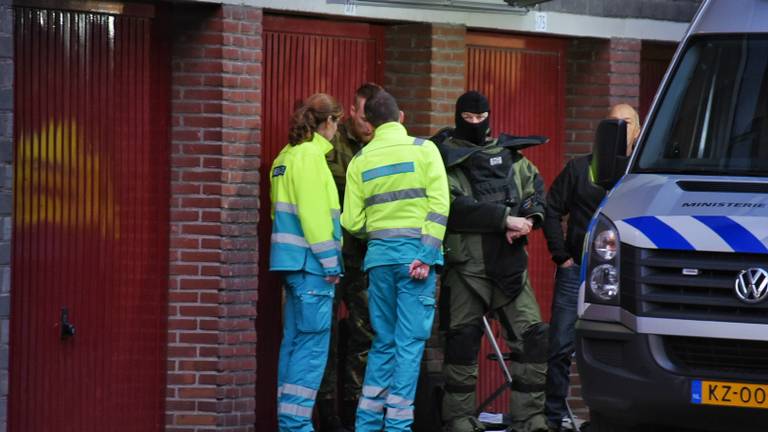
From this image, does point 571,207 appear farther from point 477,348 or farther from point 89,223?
point 89,223

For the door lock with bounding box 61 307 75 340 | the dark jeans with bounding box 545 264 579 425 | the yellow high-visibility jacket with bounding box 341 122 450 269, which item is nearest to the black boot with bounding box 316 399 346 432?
the yellow high-visibility jacket with bounding box 341 122 450 269

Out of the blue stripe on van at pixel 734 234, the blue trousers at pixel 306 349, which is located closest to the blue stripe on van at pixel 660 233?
the blue stripe on van at pixel 734 234

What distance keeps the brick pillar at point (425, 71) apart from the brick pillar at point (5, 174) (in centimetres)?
337

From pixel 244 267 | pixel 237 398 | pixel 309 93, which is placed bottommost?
pixel 237 398

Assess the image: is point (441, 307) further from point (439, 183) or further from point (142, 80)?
point (142, 80)

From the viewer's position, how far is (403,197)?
1210cm

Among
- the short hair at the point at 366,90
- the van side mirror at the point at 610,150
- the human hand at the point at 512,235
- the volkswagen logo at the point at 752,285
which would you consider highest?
the short hair at the point at 366,90

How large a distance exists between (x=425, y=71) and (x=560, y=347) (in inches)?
82.5

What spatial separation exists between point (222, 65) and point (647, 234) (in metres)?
3.85

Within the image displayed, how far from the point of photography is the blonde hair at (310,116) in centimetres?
1241

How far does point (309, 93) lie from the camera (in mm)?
13453

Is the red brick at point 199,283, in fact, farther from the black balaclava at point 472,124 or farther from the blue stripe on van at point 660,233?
the blue stripe on van at point 660,233

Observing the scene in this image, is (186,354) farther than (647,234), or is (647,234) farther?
(186,354)

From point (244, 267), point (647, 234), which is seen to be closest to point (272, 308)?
point (244, 267)
